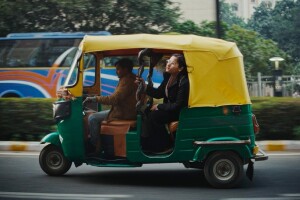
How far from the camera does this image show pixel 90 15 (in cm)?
2366

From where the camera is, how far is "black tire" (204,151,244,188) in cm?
730

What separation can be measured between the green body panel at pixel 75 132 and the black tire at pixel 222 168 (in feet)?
5.21

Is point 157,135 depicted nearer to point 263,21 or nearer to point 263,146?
point 263,146

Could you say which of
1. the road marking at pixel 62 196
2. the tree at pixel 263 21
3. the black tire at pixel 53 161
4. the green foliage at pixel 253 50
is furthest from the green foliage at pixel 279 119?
the tree at pixel 263 21

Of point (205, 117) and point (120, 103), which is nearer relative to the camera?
point (205, 117)

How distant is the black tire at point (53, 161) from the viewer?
805 centimetres

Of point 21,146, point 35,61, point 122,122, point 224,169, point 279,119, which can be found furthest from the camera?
point 35,61

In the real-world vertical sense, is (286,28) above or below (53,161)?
above

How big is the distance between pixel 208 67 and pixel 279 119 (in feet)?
14.6

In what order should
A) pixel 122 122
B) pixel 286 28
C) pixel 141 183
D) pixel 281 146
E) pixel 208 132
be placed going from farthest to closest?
1. pixel 286 28
2. pixel 281 146
3. pixel 141 183
4. pixel 122 122
5. pixel 208 132

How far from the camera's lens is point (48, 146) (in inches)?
318

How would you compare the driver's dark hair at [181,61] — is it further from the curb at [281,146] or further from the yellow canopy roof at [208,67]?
the curb at [281,146]

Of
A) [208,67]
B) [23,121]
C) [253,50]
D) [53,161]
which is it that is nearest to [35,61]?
[23,121]

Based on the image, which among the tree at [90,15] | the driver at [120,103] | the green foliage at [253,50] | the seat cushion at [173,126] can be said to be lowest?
the seat cushion at [173,126]
